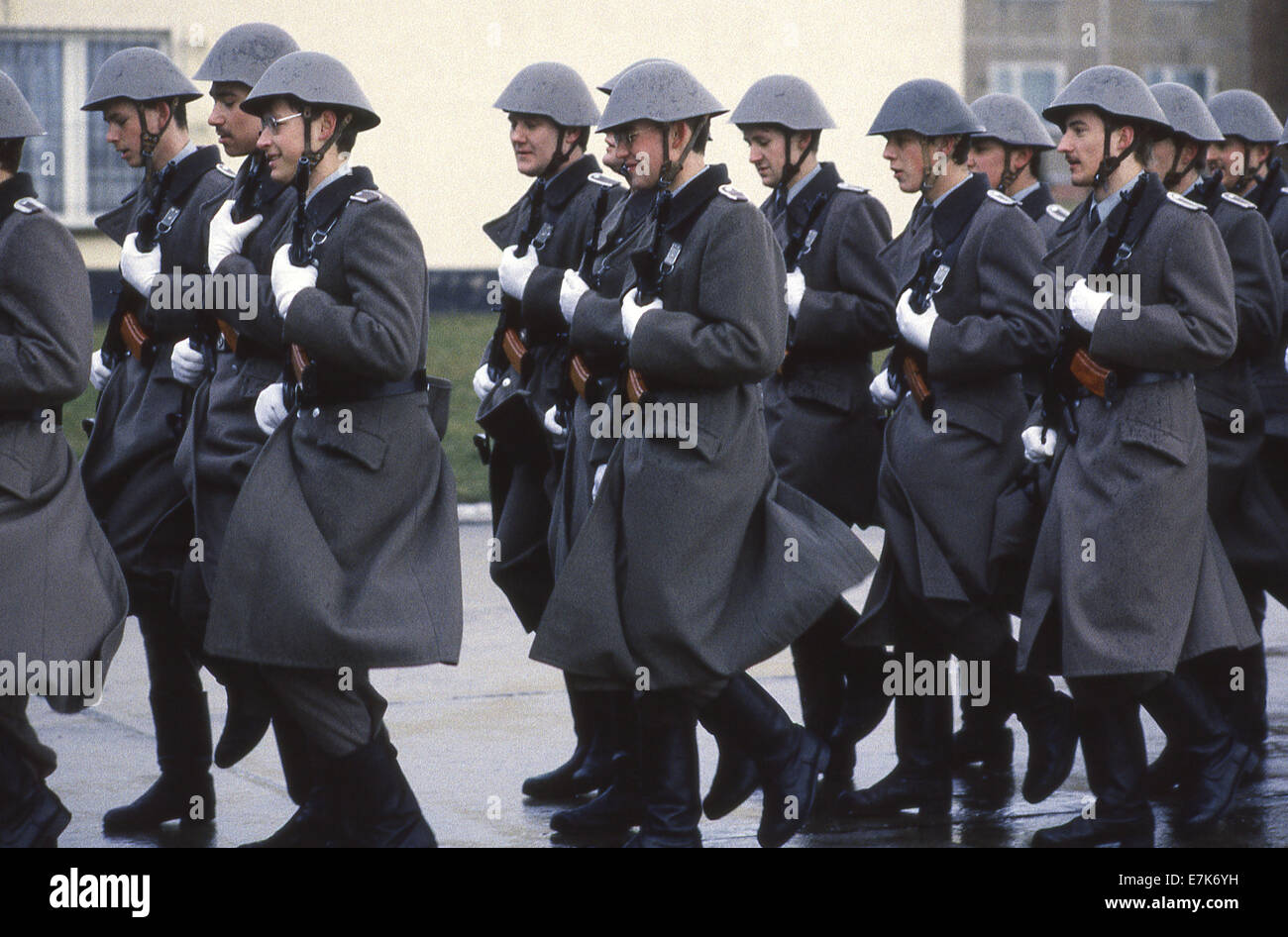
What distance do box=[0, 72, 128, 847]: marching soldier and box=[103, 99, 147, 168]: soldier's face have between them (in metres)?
0.95

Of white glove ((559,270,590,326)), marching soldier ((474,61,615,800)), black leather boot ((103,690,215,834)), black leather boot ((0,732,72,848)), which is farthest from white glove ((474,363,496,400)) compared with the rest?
black leather boot ((0,732,72,848))

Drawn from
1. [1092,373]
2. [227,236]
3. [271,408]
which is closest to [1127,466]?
[1092,373]

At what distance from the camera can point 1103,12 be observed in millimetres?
34094

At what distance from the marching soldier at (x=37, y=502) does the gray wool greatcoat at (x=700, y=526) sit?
45.6 inches

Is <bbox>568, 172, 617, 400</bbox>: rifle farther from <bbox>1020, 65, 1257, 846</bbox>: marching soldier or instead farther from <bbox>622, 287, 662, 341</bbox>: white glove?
<bbox>1020, 65, 1257, 846</bbox>: marching soldier

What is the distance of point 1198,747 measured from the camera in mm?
5969

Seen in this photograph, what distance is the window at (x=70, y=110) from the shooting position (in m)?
19.7

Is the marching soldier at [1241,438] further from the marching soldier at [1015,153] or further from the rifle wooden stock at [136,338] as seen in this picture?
the rifle wooden stock at [136,338]

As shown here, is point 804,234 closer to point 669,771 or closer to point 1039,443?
point 1039,443

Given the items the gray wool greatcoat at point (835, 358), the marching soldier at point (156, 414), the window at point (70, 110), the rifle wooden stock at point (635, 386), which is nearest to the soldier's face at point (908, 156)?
the gray wool greatcoat at point (835, 358)

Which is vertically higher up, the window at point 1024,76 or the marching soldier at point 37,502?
the window at point 1024,76

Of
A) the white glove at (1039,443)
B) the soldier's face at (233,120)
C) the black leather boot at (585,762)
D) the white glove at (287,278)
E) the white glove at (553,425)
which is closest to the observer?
the white glove at (287,278)

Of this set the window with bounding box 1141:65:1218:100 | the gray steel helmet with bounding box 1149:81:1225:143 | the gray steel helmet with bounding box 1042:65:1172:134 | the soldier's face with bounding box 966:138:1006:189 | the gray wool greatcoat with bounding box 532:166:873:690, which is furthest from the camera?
the window with bounding box 1141:65:1218:100

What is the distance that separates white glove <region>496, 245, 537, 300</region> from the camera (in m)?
6.39
